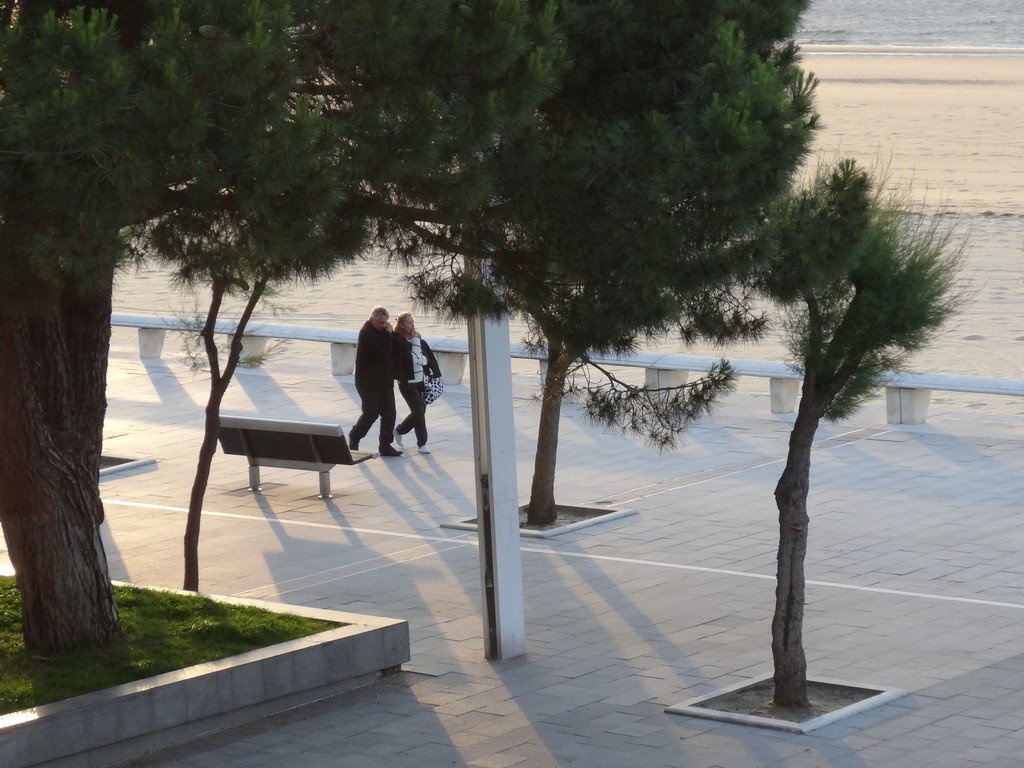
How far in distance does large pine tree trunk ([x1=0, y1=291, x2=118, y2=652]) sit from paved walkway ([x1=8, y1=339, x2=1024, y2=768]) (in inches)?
40.9

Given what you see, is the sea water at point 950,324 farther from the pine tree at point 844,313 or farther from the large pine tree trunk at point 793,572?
the large pine tree trunk at point 793,572

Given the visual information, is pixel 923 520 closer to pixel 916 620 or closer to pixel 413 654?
pixel 916 620

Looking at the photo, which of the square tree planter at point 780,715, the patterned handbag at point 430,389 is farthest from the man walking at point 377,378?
the square tree planter at point 780,715

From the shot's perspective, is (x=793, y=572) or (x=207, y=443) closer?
(x=793, y=572)

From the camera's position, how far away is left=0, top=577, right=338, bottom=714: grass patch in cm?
803

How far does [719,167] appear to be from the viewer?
660 cm

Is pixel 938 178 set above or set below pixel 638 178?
above

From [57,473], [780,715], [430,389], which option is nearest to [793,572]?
[780,715]

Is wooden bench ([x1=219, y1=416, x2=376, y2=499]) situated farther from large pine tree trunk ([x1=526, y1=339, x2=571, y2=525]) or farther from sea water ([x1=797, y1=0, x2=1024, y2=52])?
sea water ([x1=797, y1=0, x2=1024, y2=52])

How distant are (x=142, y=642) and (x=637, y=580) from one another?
12.5 feet

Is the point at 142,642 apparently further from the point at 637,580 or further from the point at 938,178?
the point at 938,178

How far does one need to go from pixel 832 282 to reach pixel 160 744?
3906mm

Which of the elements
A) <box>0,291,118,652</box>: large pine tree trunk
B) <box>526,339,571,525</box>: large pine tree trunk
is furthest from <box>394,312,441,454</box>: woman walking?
<box>0,291,118,652</box>: large pine tree trunk

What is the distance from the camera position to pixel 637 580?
447 inches
